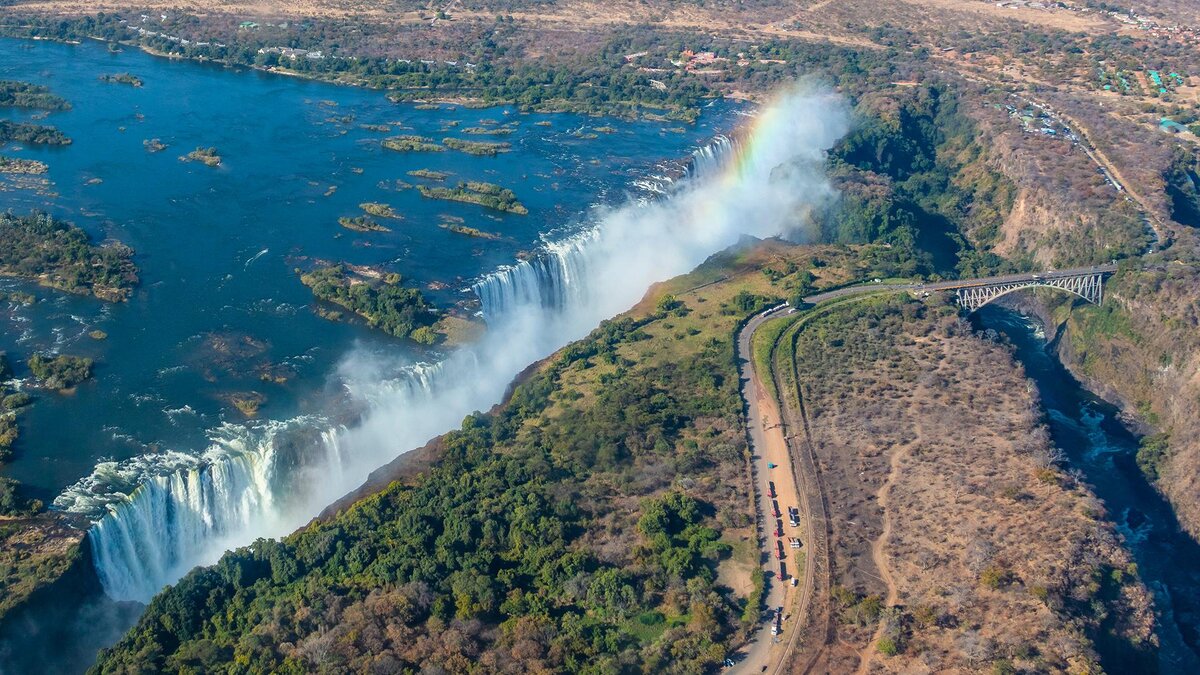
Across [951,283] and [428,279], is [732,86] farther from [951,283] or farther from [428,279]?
[428,279]

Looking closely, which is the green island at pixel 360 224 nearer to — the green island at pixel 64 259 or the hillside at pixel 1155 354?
the green island at pixel 64 259

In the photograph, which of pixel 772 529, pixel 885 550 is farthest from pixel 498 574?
pixel 885 550

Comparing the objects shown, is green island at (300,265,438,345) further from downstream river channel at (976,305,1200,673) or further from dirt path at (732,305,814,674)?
downstream river channel at (976,305,1200,673)

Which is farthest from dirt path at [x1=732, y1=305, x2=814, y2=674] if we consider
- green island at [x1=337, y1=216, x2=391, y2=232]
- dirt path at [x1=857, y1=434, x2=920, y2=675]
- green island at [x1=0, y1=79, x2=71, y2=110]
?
green island at [x1=0, y1=79, x2=71, y2=110]

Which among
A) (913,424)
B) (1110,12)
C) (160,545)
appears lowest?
(160,545)

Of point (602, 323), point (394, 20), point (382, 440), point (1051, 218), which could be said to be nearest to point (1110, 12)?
point (1051, 218)

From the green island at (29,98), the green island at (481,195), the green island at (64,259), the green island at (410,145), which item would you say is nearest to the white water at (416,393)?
the green island at (481,195)
